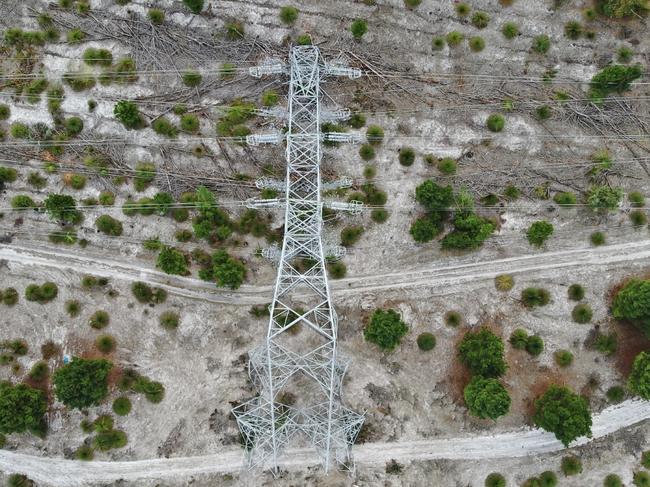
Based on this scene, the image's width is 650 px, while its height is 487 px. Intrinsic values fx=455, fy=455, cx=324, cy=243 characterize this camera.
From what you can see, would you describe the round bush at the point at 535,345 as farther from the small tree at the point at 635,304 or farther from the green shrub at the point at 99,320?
the green shrub at the point at 99,320

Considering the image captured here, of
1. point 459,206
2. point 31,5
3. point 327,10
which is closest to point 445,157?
point 459,206

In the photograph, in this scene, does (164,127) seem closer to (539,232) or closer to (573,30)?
(539,232)

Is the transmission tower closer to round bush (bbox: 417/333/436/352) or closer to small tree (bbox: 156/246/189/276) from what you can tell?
round bush (bbox: 417/333/436/352)

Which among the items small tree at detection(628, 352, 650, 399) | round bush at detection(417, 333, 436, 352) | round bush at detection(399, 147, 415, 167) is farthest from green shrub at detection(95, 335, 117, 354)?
small tree at detection(628, 352, 650, 399)

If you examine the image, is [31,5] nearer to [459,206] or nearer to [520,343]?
[459,206]

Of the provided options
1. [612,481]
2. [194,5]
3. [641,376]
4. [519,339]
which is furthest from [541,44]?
[612,481]

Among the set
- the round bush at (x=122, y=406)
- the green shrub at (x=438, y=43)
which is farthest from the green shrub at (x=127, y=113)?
the green shrub at (x=438, y=43)
